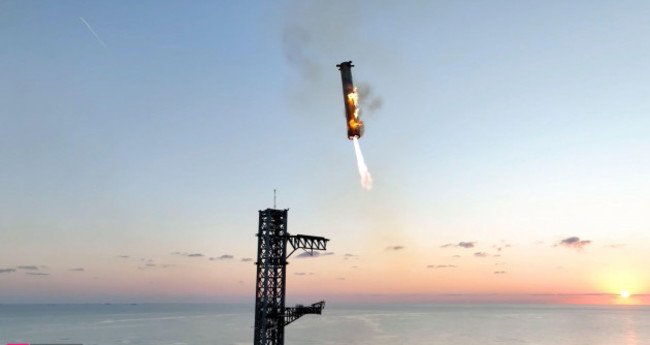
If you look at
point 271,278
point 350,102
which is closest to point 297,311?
point 271,278

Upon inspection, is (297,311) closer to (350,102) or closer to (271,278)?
(271,278)

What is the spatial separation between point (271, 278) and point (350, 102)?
89.0ft

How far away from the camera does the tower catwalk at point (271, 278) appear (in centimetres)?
5556

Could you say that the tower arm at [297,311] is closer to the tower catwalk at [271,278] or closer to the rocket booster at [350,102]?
the tower catwalk at [271,278]

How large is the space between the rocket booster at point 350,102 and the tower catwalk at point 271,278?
2295 cm

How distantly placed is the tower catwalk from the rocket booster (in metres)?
22.9

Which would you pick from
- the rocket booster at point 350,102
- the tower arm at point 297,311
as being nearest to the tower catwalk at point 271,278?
the tower arm at point 297,311

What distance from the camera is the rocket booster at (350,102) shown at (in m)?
36.8

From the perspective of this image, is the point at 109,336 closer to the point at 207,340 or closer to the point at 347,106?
the point at 207,340

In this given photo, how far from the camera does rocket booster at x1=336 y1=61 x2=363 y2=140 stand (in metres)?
36.8

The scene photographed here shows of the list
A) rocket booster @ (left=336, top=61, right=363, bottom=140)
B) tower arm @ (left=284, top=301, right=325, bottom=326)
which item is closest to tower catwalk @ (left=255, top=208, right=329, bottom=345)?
tower arm @ (left=284, top=301, right=325, bottom=326)

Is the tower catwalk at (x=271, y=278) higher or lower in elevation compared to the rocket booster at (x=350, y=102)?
lower

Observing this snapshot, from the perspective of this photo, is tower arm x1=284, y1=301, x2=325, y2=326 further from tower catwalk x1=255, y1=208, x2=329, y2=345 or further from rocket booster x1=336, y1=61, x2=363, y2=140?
rocket booster x1=336, y1=61, x2=363, y2=140

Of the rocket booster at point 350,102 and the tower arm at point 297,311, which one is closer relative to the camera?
the rocket booster at point 350,102
